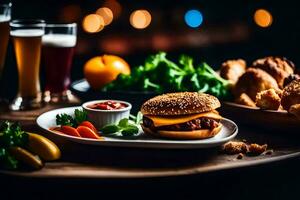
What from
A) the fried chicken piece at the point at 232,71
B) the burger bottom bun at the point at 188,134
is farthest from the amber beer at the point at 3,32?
the fried chicken piece at the point at 232,71

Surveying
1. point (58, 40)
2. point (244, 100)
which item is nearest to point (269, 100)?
point (244, 100)

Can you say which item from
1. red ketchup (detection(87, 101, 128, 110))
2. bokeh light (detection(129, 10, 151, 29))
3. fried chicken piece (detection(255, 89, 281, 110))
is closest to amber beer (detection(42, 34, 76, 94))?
red ketchup (detection(87, 101, 128, 110))

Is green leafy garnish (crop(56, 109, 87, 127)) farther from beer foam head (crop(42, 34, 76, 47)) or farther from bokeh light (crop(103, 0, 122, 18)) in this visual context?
bokeh light (crop(103, 0, 122, 18))

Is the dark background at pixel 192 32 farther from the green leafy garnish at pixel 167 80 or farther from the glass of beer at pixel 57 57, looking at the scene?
the green leafy garnish at pixel 167 80

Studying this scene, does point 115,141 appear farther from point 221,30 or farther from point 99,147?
point 221,30

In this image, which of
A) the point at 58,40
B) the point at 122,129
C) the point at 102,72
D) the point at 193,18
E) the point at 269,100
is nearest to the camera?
the point at 122,129

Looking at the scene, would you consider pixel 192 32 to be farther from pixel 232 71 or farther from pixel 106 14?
pixel 232 71
